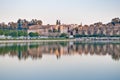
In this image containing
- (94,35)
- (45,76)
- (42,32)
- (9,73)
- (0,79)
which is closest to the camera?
(0,79)

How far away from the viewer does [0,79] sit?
12078mm

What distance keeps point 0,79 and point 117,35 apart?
85.2 m

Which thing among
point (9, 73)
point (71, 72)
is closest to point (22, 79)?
point (9, 73)

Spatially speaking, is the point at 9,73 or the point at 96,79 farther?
the point at 9,73

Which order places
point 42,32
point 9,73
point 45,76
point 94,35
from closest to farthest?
1. point 45,76
2. point 9,73
3. point 94,35
4. point 42,32

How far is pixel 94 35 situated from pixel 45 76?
8010 centimetres

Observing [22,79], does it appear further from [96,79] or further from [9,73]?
[96,79]

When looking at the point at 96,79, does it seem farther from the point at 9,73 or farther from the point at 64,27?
the point at 64,27

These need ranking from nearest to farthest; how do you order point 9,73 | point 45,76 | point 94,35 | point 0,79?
point 0,79, point 45,76, point 9,73, point 94,35

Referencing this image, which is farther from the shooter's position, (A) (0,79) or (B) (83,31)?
(B) (83,31)

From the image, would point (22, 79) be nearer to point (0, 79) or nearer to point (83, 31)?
point (0, 79)

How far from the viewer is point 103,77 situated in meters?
12.7

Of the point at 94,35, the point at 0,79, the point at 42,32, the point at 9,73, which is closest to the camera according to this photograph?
the point at 0,79

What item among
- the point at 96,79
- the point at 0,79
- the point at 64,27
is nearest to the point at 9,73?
the point at 0,79
